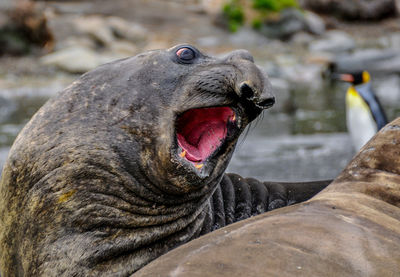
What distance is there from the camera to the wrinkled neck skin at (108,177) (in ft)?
9.73

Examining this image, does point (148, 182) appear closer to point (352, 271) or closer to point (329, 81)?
point (352, 271)

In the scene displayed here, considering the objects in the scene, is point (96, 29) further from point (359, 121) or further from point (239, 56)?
point (239, 56)

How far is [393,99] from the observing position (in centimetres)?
1495

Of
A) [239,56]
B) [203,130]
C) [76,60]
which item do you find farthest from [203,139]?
[76,60]

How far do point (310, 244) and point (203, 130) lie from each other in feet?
3.73

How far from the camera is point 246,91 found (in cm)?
304

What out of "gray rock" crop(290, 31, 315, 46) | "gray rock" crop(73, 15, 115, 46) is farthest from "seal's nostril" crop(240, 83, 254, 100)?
"gray rock" crop(290, 31, 315, 46)

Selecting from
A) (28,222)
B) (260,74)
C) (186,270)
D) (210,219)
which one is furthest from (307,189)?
(186,270)

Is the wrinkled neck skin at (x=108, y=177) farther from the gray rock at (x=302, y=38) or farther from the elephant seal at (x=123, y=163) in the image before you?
the gray rock at (x=302, y=38)

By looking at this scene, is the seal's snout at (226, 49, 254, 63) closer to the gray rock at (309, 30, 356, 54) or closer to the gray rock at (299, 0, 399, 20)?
the gray rock at (309, 30, 356, 54)

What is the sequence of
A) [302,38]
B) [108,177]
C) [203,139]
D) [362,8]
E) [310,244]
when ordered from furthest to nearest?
1. [362,8]
2. [302,38]
3. [203,139]
4. [108,177]
5. [310,244]

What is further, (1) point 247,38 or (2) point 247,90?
(1) point 247,38

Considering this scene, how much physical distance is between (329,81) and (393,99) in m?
3.88

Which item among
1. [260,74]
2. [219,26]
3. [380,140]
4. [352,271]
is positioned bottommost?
[352,271]
